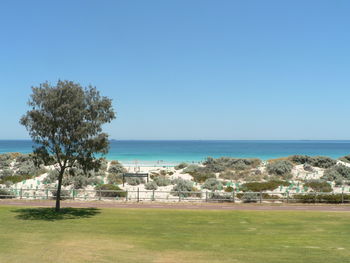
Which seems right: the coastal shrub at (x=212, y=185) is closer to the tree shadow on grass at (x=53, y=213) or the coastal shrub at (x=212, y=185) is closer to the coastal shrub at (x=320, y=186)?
the coastal shrub at (x=320, y=186)

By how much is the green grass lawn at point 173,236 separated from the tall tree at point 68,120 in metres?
4.24

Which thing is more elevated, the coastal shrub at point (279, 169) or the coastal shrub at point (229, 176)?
the coastal shrub at point (279, 169)

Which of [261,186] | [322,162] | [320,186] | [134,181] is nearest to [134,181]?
[134,181]

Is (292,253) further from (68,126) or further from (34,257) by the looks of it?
(68,126)

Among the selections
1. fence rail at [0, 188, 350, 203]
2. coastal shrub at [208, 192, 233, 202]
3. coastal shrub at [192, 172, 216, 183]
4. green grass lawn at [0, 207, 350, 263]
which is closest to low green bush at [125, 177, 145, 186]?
fence rail at [0, 188, 350, 203]

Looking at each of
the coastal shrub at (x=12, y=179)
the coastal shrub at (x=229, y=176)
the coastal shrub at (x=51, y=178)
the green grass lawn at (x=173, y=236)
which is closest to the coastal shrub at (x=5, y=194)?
the coastal shrub at (x=12, y=179)

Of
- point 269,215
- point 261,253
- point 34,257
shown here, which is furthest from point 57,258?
point 269,215

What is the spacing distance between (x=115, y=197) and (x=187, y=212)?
927cm

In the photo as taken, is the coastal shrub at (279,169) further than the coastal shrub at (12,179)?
Yes

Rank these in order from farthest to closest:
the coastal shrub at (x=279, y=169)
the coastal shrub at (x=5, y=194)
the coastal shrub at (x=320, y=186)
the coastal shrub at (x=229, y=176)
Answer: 1. the coastal shrub at (x=279, y=169)
2. the coastal shrub at (x=229, y=176)
3. the coastal shrub at (x=320, y=186)
4. the coastal shrub at (x=5, y=194)

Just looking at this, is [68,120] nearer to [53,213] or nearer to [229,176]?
[53,213]

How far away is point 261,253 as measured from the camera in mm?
12062

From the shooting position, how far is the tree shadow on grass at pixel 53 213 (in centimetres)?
1997

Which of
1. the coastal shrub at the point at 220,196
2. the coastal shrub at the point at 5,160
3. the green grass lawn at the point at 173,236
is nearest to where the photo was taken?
the green grass lawn at the point at 173,236
